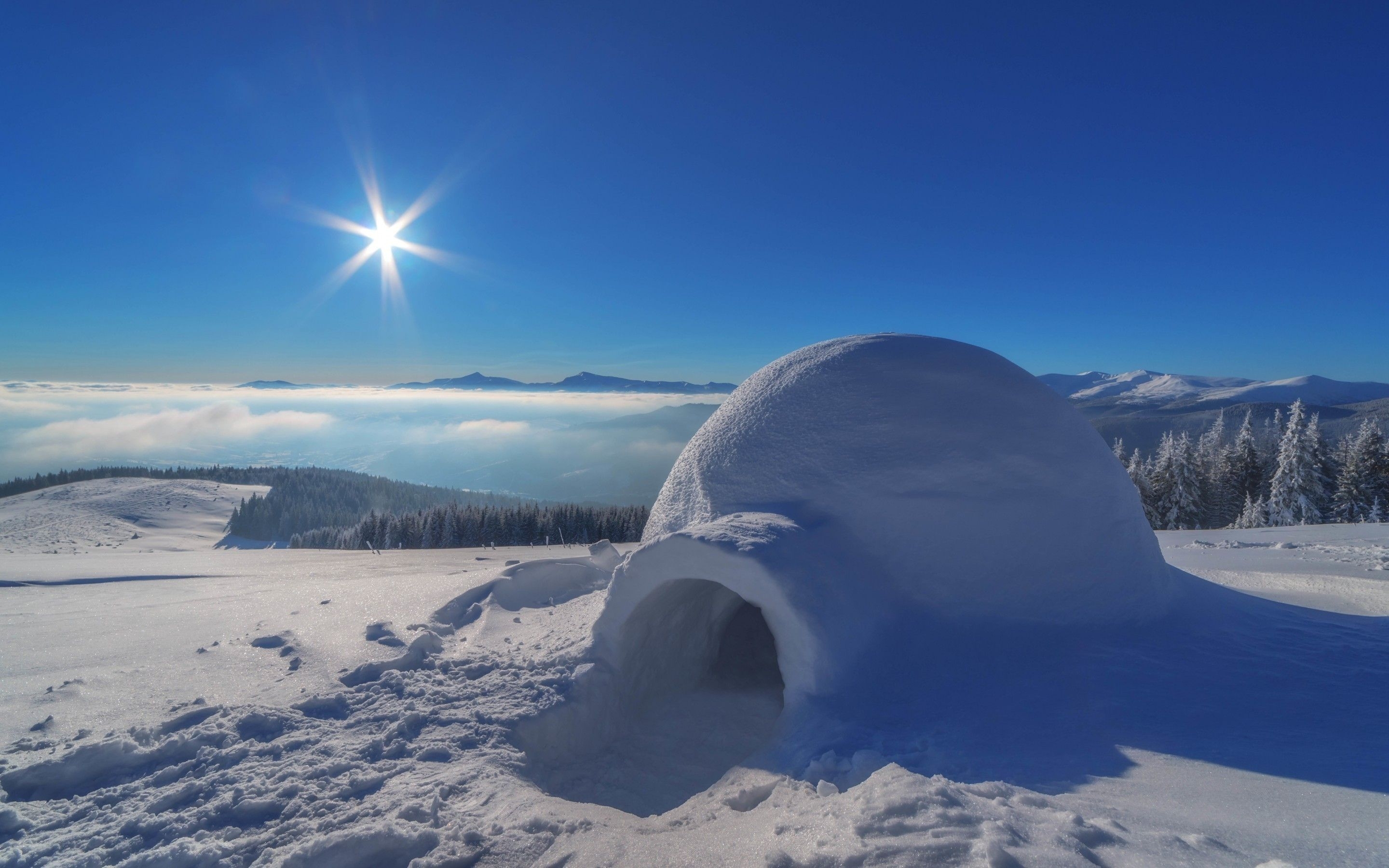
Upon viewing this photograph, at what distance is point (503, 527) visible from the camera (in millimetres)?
34594

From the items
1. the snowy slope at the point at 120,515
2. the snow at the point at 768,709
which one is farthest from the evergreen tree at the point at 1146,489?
the snowy slope at the point at 120,515

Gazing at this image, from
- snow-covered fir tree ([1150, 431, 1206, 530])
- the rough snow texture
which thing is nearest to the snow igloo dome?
the rough snow texture

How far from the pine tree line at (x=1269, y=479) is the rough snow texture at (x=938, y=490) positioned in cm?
1931

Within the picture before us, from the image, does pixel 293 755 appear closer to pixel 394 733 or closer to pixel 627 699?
pixel 394 733

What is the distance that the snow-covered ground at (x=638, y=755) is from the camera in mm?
2992

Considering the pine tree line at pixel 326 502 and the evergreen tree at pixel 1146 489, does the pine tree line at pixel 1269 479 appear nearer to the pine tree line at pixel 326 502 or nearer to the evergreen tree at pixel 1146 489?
the evergreen tree at pixel 1146 489

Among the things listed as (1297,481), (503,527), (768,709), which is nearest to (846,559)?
(768,709)

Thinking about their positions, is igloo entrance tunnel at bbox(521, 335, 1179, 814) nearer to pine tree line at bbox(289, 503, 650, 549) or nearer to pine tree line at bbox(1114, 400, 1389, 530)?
pine tree line at bbox(1114, 400, 1389, 530)

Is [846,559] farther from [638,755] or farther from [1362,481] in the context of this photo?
[1362,481]

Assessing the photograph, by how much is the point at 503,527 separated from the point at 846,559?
3212cm

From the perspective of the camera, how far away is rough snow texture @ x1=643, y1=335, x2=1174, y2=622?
5496mm

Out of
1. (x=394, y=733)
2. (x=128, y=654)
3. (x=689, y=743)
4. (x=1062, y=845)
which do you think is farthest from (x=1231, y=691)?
(x=128, y=654)

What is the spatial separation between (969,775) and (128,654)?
850 centimetres

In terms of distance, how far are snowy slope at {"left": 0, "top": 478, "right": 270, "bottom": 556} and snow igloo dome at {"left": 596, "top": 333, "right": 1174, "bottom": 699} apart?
46.2m
